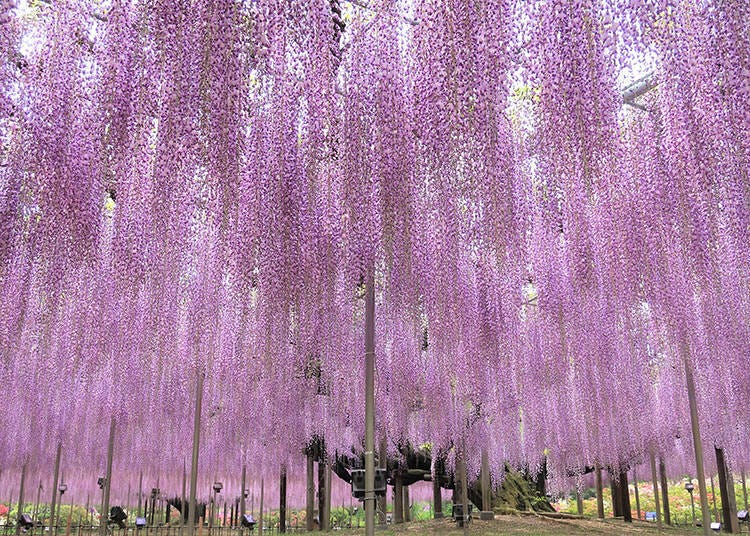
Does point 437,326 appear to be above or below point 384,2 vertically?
below

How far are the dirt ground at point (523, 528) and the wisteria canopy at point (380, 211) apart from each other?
4.78 ft

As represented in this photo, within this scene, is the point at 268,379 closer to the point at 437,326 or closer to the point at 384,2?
the point at 437,326

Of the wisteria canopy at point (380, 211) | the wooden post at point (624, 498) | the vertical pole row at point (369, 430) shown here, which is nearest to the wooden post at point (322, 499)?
the wisteria canopy at point (380, 211)

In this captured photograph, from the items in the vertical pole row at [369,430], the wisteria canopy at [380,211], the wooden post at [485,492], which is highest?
the wisteria canopy at [380,211]

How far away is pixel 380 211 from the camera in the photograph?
6.66m

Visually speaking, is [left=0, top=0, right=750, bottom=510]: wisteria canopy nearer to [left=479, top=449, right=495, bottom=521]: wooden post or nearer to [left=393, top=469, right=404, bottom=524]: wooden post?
[left=479, top=449, right=495, bottom=521]: wooden post

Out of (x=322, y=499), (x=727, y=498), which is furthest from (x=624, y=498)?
(x=322, y=499)

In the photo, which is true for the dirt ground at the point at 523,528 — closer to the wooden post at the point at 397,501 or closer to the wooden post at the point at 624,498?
the wooden post at the point at 397,501

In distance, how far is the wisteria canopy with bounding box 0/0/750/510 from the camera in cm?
511

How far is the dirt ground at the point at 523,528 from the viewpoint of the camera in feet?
36.3

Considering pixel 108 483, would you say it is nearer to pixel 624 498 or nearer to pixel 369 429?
pixel 369 429

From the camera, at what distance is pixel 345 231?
727cm

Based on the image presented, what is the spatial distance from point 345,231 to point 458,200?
1.27 metres

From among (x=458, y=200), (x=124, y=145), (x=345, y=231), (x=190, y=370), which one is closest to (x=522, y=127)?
(x=458, y=200)
